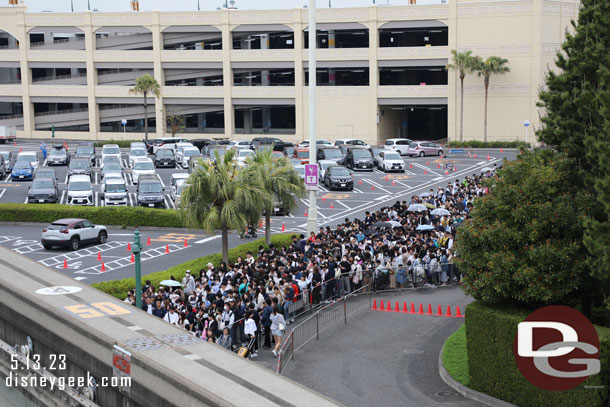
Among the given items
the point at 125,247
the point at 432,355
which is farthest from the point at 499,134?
the point at 432,355

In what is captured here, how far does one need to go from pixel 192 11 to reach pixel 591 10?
69.0 m

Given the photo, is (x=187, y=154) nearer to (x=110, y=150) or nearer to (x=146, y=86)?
(x=110, y=150)

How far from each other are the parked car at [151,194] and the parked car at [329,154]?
17994mm

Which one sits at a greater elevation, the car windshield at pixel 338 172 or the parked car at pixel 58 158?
the parked car at pixel 58 158

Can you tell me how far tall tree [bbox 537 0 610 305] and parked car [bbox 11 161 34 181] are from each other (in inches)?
1688

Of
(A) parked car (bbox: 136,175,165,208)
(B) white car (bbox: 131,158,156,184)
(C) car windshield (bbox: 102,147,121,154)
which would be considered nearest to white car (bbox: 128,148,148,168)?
(C) car windshield (bbox: 102,147,121,154)

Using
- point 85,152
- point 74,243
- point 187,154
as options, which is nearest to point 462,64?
point 187,154

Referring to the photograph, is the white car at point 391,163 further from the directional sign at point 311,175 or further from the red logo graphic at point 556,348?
the red logo graphic at point 556,348

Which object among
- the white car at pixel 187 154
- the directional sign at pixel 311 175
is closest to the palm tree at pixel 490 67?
the white car at pixel 187 154

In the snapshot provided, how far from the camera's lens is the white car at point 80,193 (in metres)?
42.9

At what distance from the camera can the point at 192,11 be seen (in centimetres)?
8131

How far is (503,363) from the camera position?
631 inches

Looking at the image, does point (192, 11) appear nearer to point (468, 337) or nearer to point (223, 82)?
point (223, 82)

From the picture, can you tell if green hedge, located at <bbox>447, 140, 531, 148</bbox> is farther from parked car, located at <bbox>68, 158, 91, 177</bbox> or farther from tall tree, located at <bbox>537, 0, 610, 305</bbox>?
tall tree, located at <bbox>537, 0, 610, 305</bbox>
